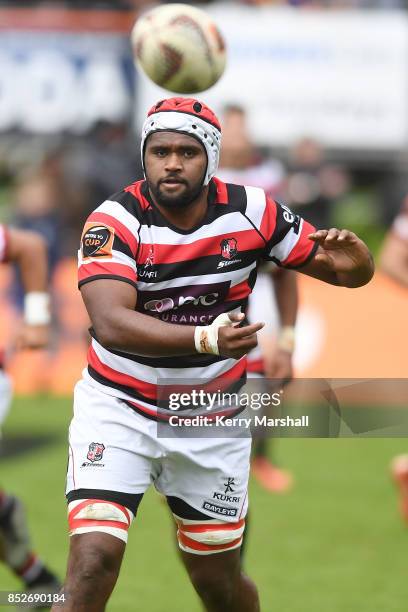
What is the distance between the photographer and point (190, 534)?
4.95 meters

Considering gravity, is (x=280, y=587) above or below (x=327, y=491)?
above

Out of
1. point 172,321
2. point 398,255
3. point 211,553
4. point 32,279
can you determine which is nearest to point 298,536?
point 398,255

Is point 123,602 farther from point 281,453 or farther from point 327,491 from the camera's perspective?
point 281,453

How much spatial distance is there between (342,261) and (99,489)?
1273 millimetres

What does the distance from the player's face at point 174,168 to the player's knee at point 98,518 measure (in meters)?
1.12

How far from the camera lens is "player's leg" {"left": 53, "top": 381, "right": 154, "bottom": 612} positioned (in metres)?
4.50

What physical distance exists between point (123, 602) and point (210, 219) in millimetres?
2350

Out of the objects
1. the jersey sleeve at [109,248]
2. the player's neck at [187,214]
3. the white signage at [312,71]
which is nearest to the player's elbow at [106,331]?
the jersey sleeve at [109,248]

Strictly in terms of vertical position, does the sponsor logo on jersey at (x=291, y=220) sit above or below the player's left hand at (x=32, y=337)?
above

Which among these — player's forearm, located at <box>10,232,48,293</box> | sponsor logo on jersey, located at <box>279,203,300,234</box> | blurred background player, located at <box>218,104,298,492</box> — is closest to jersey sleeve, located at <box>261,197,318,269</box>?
sponsor logo on jersey, located at <box>279,203,300,234</box>

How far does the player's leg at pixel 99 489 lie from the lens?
14.8 ft

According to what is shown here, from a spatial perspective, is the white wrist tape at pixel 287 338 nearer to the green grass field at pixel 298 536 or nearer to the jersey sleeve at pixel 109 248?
the green grass field at pixel 298 536

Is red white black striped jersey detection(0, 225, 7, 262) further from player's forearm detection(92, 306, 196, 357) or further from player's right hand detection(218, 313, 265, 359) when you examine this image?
player's right hand detection(218, 313, 265, 359)

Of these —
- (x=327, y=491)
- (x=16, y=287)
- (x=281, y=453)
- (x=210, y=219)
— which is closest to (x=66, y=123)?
(x=16, y=287)
